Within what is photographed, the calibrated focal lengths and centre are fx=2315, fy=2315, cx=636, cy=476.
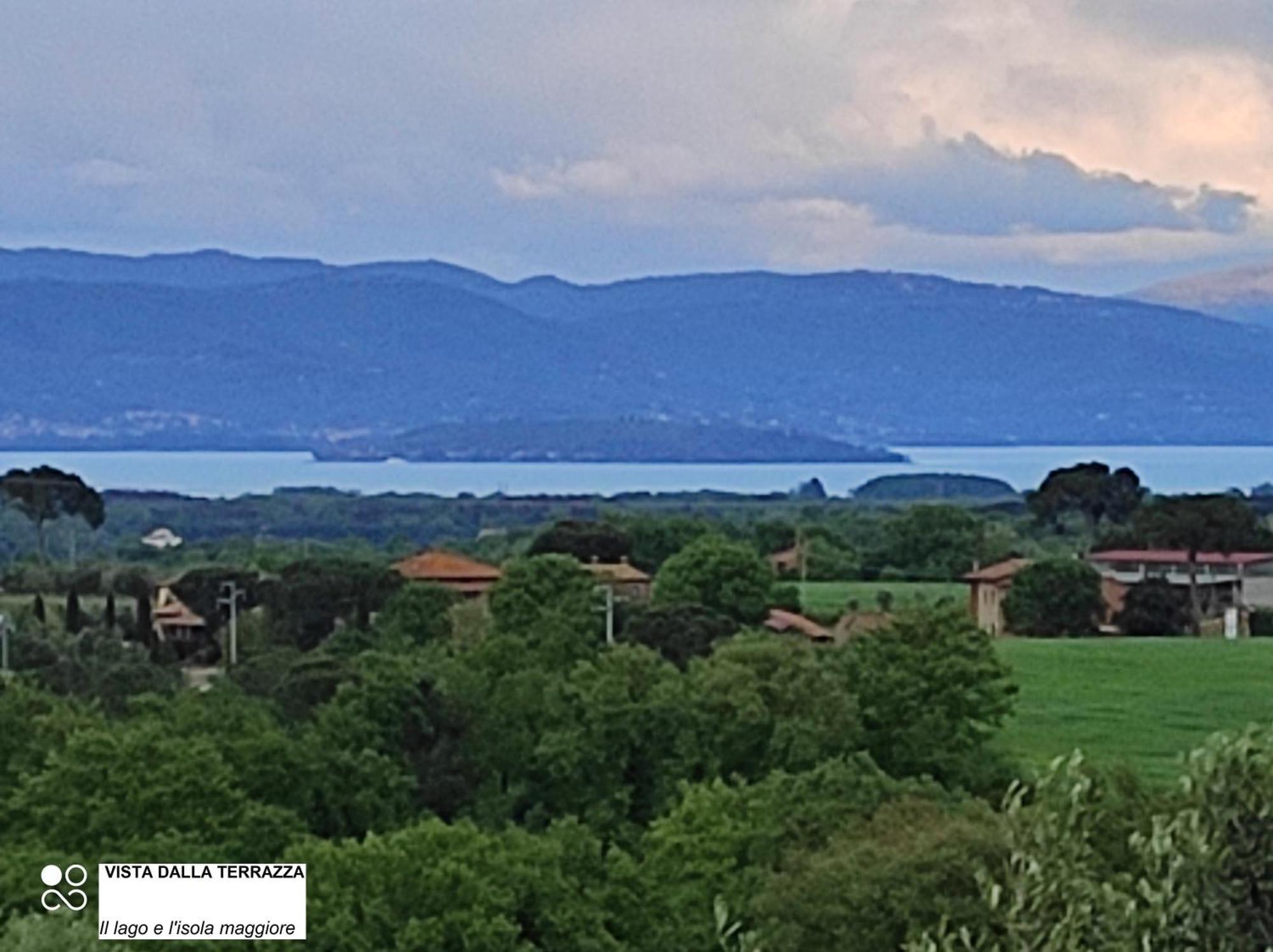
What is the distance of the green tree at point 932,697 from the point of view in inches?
1164

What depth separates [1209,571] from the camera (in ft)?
187

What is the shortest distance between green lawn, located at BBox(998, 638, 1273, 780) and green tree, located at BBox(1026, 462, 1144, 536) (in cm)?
2189

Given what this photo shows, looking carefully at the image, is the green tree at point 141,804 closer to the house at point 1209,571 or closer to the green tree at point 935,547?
the house at point 1209,571

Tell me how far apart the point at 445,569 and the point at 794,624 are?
453 inches

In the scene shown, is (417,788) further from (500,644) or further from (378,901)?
(378,901)

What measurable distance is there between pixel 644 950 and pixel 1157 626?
110 feet

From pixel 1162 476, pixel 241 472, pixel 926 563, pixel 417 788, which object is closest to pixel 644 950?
pixel 417 788

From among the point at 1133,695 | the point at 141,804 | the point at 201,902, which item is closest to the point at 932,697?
the point at 1133,695

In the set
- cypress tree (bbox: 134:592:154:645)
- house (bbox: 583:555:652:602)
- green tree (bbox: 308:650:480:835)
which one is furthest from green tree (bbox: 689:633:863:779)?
cypress tree (bbox: 134:592:154:645)

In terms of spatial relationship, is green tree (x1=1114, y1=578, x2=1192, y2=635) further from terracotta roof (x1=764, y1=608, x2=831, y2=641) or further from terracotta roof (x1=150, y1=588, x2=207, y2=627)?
terracotta roof (x1=150, y1=588, x2=207, y2=627)

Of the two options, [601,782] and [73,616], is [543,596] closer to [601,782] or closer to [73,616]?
[601,782]

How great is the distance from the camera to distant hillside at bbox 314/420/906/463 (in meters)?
176

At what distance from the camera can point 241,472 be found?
154 metres

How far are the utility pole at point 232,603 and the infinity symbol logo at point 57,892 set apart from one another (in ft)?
79.3
